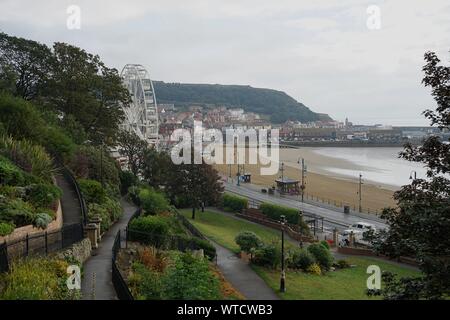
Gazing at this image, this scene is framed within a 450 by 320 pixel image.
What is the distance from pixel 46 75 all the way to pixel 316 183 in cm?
4352

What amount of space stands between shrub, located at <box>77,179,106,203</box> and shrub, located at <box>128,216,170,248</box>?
426 cm

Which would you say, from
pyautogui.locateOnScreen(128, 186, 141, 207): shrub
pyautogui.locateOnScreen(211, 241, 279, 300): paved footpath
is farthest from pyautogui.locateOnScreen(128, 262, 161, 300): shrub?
pyautogui.locateOnScreen(128, 186, 141, 207): shrub

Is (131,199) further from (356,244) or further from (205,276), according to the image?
(205,276)

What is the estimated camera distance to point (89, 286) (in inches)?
500

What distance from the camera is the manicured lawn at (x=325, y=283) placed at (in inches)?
722

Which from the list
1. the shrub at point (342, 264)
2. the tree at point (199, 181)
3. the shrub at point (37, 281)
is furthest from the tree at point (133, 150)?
the shrub at point (37, 281)

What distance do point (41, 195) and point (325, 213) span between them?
1347 inches

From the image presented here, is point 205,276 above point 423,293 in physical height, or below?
below

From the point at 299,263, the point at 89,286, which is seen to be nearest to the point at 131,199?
the point at 299,263

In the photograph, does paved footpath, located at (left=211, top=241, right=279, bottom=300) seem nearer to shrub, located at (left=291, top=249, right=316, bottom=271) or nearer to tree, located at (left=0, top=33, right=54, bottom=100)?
shrub, located at (left=291, top=249, right=316, bottom=271)

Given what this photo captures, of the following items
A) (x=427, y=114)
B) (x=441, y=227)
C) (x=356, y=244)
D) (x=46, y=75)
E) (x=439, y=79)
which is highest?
(x=46, y=75)

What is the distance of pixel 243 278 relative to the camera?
20.2 metres
